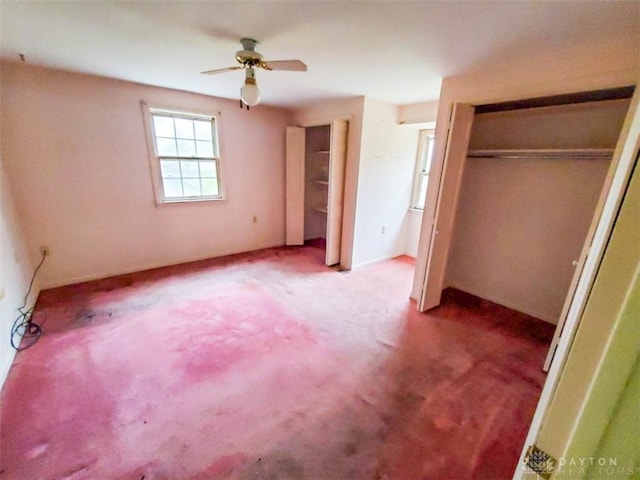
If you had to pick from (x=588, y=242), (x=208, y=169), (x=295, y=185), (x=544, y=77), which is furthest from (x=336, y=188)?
(x=588, y=242)

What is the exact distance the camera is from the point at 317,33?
5.91ft

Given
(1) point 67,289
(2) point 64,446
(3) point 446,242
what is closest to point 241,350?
(2) point 64,446

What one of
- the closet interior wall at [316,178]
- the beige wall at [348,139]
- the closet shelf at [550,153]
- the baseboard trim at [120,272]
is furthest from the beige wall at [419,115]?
the baseboard trim at [120,272]

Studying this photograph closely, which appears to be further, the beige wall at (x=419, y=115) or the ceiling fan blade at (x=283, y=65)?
the beige wall at (x=419, y=115)

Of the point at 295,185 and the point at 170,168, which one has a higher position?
the point at 170,168

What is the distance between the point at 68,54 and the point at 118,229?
1879 mm

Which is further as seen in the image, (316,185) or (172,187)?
(316,185)

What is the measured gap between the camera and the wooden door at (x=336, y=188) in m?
3.58

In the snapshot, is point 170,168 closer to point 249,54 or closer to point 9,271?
point 9,271

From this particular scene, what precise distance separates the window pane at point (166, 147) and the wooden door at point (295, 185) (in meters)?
1.65

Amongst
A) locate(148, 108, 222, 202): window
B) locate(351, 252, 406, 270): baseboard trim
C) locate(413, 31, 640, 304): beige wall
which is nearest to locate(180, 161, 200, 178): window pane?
locate(148, 108, 222, 202): window

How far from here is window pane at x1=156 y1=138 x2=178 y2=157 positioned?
11.6ft

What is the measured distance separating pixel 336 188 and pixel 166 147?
234cm

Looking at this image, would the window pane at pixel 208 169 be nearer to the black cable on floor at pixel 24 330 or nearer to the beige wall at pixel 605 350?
the black cable on floor at pixel 24 330
